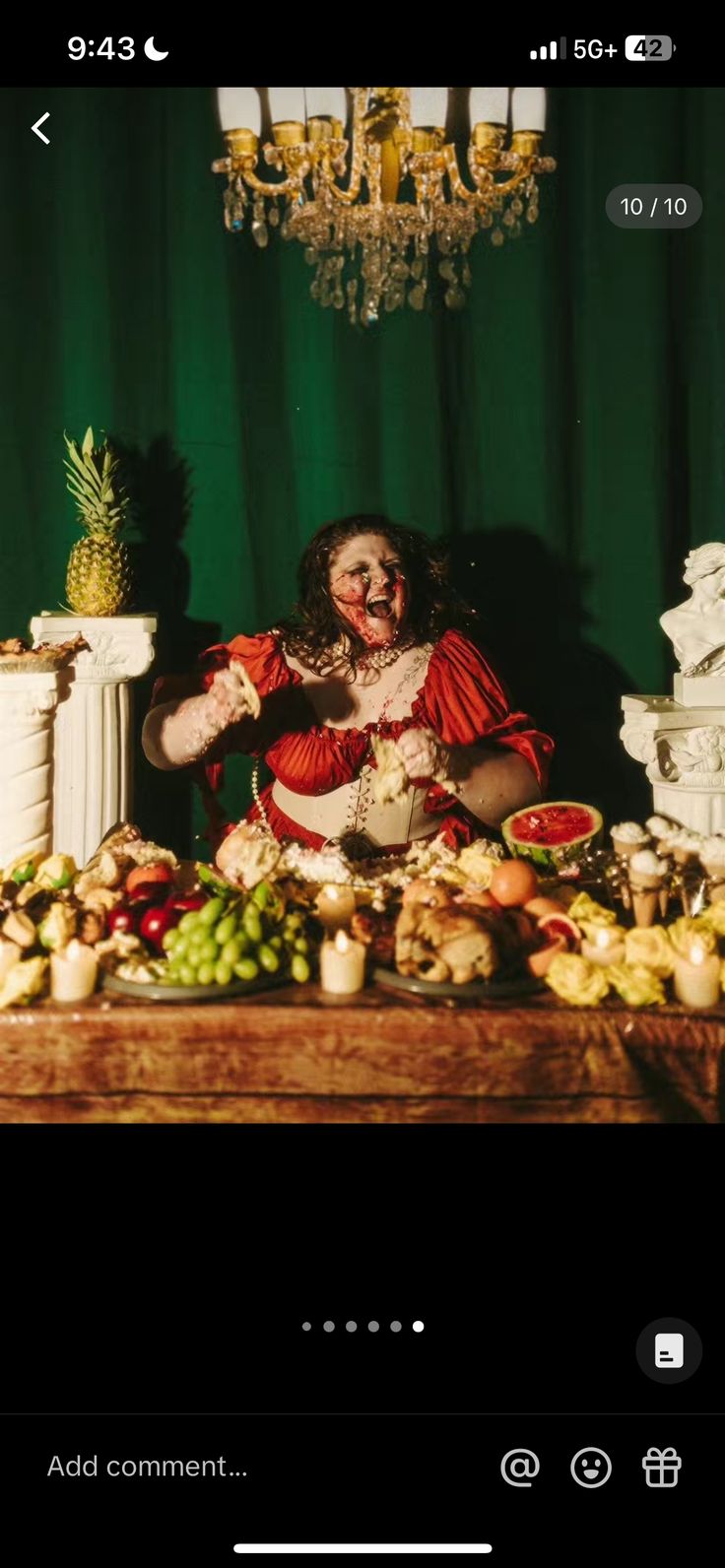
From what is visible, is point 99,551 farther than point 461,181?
Yes

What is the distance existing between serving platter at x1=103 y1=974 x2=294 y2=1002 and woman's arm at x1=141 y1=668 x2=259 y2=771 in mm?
734

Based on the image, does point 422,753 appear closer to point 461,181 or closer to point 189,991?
point 189,991

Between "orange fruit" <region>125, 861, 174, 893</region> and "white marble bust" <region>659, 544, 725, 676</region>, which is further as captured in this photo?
"white marble bust" <region>659, 544, 725, 676</region>

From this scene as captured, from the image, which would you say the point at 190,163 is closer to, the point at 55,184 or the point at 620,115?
the point at 55,184

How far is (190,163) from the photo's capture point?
229 centimetres

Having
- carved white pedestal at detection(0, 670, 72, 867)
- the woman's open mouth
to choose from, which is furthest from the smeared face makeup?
carved white pedestal at detection(0, 670, 72, 867)

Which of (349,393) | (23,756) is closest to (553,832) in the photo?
(23,756)

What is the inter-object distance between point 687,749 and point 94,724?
3.20 feet

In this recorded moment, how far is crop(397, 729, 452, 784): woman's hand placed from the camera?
6.80 ft

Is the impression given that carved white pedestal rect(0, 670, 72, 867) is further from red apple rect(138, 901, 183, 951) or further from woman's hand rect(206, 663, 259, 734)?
red apple rect(138, 901, 183, 951)
